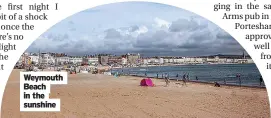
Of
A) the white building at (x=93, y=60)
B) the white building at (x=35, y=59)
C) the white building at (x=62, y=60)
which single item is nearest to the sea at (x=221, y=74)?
the white building at (x=93, y=60)

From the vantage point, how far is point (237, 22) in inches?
191

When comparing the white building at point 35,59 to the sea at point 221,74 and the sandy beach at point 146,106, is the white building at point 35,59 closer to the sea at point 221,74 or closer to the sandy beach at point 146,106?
the sandy beach at point 146,106

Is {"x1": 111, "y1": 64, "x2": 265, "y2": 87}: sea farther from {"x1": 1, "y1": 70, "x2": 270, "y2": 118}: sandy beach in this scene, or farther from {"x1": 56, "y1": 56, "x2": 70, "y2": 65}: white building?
{"x1": 1, "y1": 70, "x2": 270, "y2": 118}: sandy beach

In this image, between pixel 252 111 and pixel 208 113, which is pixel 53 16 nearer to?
pixel 208 113

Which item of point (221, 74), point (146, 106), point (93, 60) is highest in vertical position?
point (93, 60)

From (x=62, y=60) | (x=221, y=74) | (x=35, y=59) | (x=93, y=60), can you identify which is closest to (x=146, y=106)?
(x=35, y=59)

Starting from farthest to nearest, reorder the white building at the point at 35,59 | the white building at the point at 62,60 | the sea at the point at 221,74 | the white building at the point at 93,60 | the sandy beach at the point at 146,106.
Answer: the white building at the point at 93,60, the white building at the point at 62,60, the sea at the point at 221,74, the white building at the point at 35,59, the sandy beach at the point at 146,106

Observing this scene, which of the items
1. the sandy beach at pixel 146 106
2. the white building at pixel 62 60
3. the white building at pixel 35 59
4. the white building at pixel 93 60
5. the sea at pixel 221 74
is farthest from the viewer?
the white building at pixel 93 60

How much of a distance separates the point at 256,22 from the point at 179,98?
343 centimetres

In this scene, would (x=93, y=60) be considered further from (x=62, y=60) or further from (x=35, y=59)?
(x=35, y=59)

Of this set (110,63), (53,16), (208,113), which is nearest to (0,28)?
(53,16)

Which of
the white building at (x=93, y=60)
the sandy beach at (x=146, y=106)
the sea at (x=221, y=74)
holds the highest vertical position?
the white building at (x=93, y=60)

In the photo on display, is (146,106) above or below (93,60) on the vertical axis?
below

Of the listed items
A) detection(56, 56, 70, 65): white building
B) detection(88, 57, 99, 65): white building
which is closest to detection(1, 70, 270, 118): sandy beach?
detection(56, 56, 70, 65): white building
